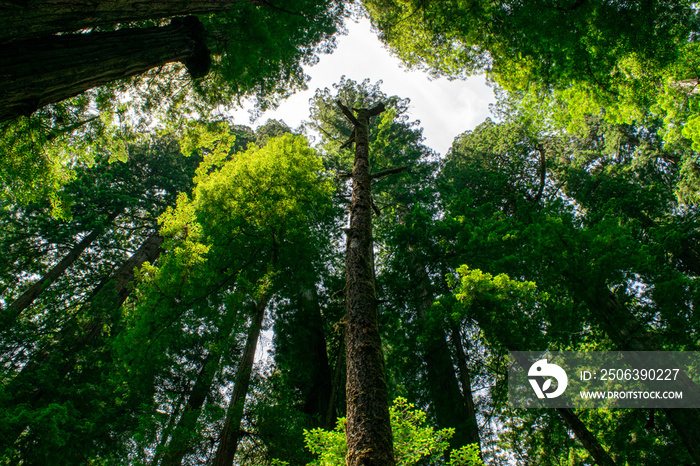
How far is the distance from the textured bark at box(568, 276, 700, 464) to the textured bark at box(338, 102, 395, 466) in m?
5.99

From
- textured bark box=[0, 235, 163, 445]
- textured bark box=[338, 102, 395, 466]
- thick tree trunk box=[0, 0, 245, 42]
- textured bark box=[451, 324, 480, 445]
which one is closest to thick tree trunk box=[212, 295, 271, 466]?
textured bark box=[0, 235, 163, 445]

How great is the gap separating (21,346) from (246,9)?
8.48 metres

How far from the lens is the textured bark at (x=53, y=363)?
5.50m

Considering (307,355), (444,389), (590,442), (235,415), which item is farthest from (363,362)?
(444,389)

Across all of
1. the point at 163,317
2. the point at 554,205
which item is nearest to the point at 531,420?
the point at 554,205

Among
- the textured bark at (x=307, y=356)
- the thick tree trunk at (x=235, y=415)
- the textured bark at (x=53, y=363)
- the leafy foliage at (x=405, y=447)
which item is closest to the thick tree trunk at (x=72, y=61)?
the textured bark at (x=53, y=363)

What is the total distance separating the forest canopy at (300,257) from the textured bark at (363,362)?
0.07 ft

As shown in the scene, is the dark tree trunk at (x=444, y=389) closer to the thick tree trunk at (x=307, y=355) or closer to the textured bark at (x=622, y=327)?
the thick tree trunk at (x=307, y=355)

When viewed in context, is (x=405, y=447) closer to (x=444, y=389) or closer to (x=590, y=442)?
(x=590, y=442)

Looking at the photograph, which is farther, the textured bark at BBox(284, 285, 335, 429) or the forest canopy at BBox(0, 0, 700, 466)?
the textured bark at BBox(284, 285, 335, 429)

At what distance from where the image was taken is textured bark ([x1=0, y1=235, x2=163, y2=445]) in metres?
5.50

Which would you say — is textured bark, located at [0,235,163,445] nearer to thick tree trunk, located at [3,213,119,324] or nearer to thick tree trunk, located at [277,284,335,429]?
thick tree trunk, located at [3,213,119,324]

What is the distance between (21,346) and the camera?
6.82m

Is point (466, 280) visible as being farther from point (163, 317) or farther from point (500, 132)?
point (500, 132)
